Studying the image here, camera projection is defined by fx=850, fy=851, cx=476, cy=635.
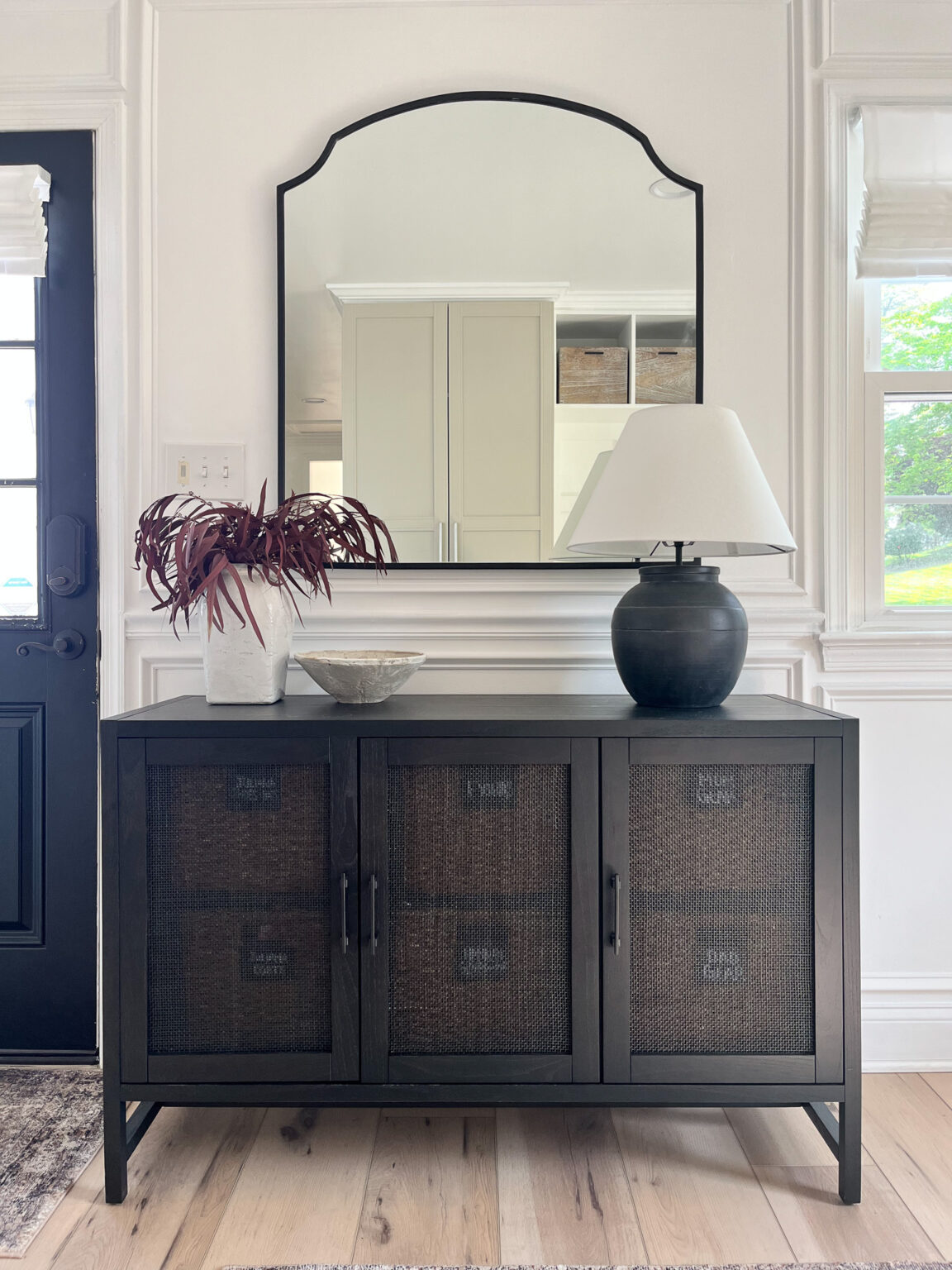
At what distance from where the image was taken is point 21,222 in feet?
6.30

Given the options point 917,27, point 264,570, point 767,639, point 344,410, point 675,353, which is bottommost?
point 767,639

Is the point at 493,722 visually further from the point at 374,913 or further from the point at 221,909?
the point at 221,909

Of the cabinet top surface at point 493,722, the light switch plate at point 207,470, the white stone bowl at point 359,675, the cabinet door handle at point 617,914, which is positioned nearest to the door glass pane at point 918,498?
the cabinet top surface at point 493,722

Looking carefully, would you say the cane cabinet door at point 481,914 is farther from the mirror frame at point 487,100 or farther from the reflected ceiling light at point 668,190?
the reflected ceiling light at point 668,190

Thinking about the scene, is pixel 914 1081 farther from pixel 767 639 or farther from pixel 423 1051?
pixel 423 1051

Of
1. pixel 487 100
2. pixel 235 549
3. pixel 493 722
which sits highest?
pixel 487 100

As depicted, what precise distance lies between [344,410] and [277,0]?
942 mm

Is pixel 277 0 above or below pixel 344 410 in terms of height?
above

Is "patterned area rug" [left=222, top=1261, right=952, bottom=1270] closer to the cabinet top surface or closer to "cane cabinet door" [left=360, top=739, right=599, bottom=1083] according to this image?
"cane cabinet door" [left=360, top=739, right=599, bottom=1083]

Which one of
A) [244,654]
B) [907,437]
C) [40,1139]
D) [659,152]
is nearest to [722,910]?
[244,654]

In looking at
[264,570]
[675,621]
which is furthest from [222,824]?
[675,621]

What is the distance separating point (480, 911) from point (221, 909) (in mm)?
452

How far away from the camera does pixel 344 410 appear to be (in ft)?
6.26

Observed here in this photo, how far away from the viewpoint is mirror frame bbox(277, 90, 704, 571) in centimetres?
191
